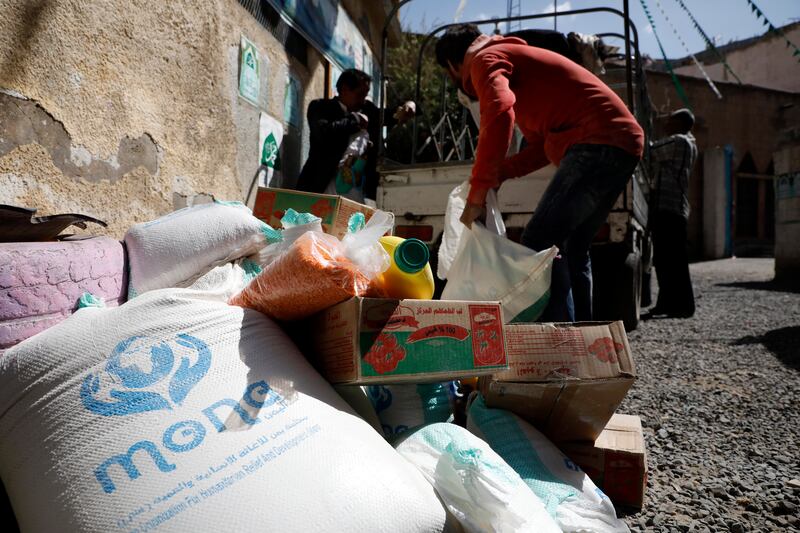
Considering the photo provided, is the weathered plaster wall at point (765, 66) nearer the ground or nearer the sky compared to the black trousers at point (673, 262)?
nearer the sky

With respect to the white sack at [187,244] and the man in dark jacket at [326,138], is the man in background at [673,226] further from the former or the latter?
the white sack at [187,244]

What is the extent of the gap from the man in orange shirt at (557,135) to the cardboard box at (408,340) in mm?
849

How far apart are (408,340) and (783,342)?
11.1 feet

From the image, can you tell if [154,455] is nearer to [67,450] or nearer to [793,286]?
[67,450]

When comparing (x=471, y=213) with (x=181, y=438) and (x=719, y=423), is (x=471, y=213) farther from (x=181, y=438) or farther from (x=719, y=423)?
(x=181, y=438)

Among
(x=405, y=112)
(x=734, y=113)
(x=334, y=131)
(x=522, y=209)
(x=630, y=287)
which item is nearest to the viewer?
(x=522, y=209)

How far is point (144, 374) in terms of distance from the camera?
1.02 meters

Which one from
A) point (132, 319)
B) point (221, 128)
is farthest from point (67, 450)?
point (221, 128)

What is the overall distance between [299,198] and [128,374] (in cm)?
120

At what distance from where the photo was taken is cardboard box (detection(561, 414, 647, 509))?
54.6 inches

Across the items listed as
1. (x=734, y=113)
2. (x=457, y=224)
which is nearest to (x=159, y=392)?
(x=457, y=224)

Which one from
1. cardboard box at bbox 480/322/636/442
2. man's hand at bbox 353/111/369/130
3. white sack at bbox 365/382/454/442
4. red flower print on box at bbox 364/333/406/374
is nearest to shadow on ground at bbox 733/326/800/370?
cardboard box at bbox 480/322/636/442

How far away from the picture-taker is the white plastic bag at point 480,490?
3.06 feet

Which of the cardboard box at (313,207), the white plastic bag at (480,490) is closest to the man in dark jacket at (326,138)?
the cardboard box at (313,207)
